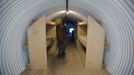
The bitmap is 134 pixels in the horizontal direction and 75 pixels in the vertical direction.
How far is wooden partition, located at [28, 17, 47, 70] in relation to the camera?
513 centimetres

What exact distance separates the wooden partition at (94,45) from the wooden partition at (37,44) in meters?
1.46

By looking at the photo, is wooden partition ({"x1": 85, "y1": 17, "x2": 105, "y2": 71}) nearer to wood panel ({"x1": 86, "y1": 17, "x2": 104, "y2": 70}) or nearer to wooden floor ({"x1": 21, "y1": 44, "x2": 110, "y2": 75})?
wood panel ({"x1": 86, "y1": 17, "x2": 104, "y2": 70})

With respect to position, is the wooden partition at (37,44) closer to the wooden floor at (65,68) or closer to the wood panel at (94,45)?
the wooden floor at (65,68)

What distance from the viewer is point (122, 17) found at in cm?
376

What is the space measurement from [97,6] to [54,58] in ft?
11.0

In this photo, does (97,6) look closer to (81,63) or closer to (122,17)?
(122,17)

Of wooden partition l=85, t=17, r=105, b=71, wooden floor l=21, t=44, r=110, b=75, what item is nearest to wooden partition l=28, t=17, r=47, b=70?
wooden floor l=21, t=44, r=110, b=75

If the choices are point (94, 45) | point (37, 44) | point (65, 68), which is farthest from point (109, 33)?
point (37, 44)

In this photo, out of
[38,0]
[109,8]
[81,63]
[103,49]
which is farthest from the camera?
[81,63]

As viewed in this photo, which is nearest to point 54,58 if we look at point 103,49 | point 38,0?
point 103,49

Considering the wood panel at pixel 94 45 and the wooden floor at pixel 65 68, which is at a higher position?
the wood panel at pixel 94 45

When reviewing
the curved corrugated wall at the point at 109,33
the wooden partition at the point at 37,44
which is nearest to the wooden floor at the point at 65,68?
the wooden partition at the point at 37,44

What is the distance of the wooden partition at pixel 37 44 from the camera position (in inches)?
202

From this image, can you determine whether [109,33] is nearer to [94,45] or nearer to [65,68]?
[94,45]
